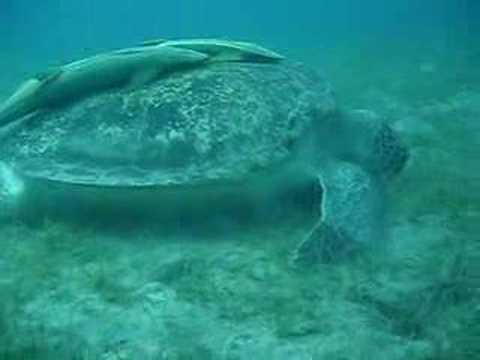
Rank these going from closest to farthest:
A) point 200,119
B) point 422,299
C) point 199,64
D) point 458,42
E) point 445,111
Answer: point 422,299, point 200,119, point 199,64, point 445,111, point 458,42

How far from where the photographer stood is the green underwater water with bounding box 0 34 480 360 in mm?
4008

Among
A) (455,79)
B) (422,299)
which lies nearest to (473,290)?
(422,299)

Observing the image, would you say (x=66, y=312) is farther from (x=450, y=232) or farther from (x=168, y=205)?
(x=450, y=232)

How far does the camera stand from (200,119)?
5688 millimetres

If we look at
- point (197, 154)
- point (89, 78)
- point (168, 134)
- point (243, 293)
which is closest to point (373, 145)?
point (197, 154)

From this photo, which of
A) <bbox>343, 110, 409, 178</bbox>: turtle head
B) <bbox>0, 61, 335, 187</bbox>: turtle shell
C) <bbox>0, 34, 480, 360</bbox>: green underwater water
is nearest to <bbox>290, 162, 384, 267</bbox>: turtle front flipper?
<bbox>0, 34, 480, 360</bbox>: green underwater water

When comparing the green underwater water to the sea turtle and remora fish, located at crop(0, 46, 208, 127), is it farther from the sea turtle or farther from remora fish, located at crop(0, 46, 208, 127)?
remora fish, located at crop(0, 46, 208, 127)

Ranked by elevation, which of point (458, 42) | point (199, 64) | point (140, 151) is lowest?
point (458, 42)

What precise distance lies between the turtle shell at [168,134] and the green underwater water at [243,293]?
1.73 feet

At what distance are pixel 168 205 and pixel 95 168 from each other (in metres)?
0.68

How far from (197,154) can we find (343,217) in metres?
1.27

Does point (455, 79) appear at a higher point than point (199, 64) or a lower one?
lower

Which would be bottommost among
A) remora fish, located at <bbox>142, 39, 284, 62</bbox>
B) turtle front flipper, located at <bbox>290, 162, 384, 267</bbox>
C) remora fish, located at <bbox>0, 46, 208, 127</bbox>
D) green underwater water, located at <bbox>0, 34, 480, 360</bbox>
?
green underwater water, located at <bbox>0, 34, 480, 360</bbox>

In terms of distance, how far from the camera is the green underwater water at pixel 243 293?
4008 mm
